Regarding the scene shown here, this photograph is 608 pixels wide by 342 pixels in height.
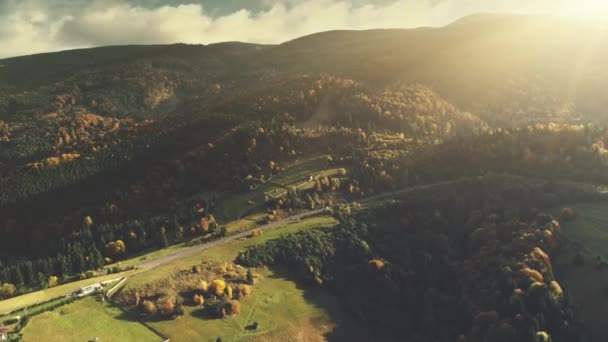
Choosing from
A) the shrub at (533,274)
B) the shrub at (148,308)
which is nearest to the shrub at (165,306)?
the shrub at (148,308)

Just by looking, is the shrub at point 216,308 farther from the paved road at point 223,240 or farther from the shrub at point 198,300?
the paved road at point 223,240

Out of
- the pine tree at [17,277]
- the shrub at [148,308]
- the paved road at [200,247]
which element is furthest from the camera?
the paved road at [200,247]

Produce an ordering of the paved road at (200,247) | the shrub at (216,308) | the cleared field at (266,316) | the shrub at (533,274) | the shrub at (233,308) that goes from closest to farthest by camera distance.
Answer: the cleared field at (266,316) → the shrub at (216,308) → the shrub at (233,308) → the shrub at (533,274) → the paved road at (200,247)

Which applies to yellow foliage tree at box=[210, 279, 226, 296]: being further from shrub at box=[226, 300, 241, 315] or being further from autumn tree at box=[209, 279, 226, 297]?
shrub at box=[226, 300, 241, 315]

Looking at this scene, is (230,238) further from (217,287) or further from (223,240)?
(217,287)

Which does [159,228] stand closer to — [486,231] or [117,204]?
[117,204]

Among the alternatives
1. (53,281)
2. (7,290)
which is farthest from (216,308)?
(7,290)

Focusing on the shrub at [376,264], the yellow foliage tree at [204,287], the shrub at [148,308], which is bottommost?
the shrub at [376,264]

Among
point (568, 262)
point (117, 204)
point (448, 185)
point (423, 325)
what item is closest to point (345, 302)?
point (423, 325)
